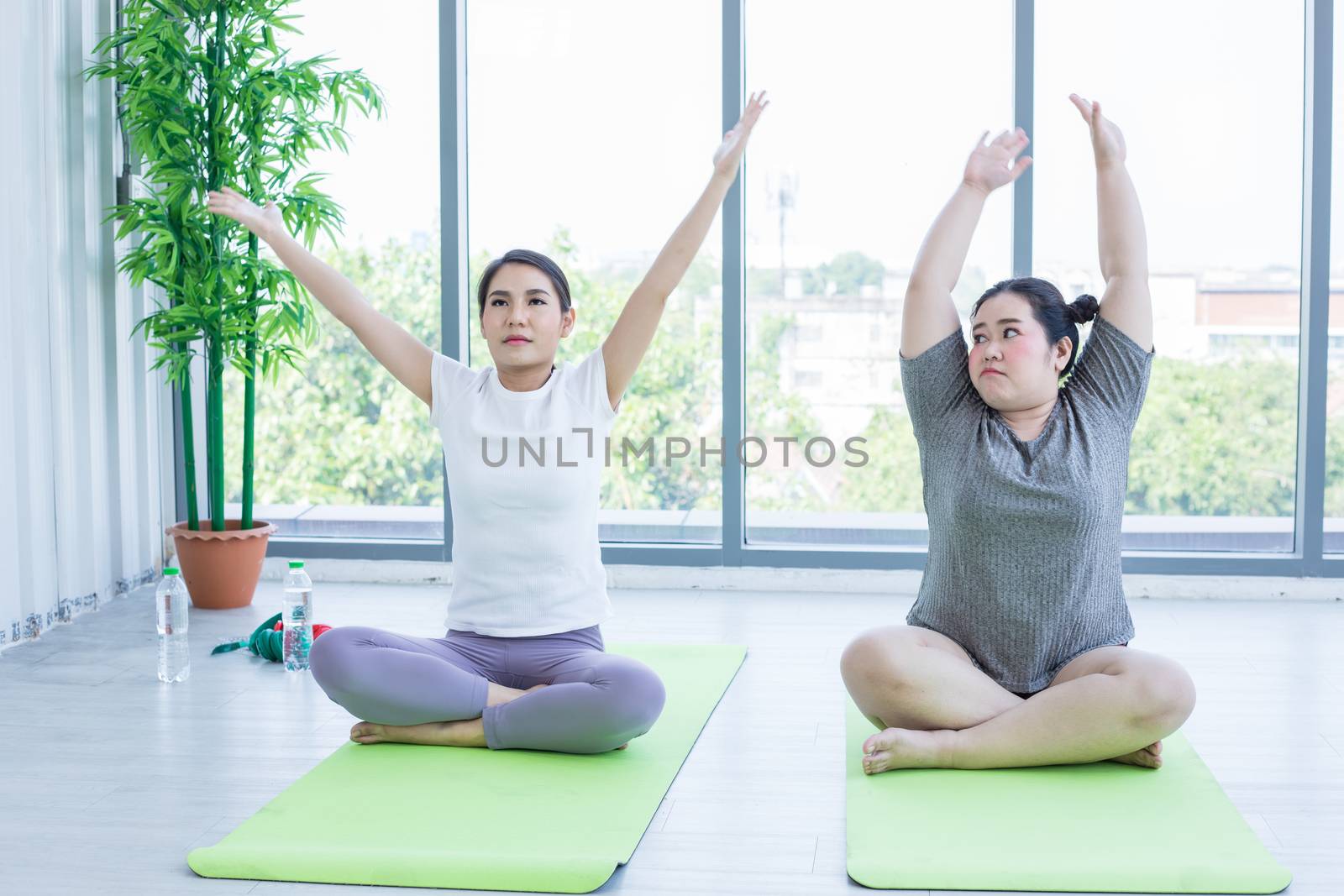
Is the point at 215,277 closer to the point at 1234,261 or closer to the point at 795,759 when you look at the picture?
the point at 795,759

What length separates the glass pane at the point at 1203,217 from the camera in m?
3.79

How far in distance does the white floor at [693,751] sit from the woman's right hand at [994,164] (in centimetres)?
105

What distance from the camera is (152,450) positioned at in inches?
157

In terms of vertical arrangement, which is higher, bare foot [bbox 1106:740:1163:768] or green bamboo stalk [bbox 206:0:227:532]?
green bamboo stalk [bbox 206:0:227:532]

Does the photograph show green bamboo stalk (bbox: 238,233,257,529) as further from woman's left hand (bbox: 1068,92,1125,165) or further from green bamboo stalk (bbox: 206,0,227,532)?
woman's left hand (bbox: 1068,92,1125,165)

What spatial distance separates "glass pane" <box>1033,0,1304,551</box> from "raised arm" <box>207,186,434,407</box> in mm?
2158

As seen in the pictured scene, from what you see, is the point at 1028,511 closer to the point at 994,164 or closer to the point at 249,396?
the point at 994,164

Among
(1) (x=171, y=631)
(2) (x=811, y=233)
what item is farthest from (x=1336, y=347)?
(1) (x=171, y=631)

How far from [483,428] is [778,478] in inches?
71.0

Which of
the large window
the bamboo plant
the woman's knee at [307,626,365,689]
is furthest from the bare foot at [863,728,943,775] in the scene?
the bamboo plant

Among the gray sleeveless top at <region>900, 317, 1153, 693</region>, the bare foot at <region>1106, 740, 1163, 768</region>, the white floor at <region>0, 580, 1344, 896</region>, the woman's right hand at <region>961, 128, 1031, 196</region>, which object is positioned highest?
the woman's right hand at <region>961, 128, 1031, 196</region>

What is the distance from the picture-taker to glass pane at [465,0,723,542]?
4.03m

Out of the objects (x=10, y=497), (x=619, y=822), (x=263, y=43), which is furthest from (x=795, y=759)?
(x=263, y=43)

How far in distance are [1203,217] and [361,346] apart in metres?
2.56
